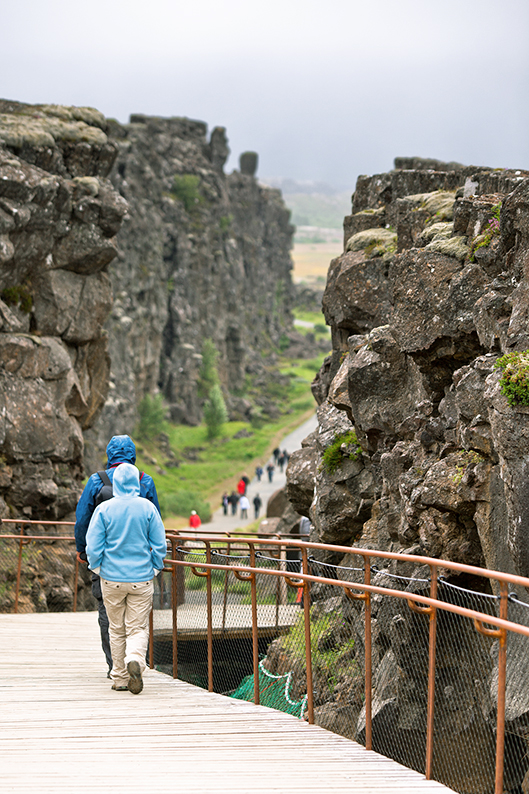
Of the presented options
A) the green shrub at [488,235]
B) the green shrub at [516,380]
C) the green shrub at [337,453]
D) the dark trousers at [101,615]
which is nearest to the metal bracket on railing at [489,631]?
the green shrub at [516,380]

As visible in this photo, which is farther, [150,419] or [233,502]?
[150,419]

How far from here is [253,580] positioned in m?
7.73

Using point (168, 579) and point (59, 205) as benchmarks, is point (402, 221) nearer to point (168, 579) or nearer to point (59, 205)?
point (168, 579)

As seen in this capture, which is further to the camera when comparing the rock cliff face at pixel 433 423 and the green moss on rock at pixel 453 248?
the green moss on rock at pixel 453 248

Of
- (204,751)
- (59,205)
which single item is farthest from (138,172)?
(204,751)

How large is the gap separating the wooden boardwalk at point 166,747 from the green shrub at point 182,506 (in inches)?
1539

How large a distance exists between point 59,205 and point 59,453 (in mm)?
7891

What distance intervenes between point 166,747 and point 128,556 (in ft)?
6.24

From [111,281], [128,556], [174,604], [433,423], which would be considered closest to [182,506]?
[111,281]

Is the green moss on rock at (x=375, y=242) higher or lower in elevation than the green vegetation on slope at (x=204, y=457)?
higher

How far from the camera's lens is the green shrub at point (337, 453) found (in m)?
14.9

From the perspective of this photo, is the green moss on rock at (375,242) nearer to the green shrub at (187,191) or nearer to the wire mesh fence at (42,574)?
the wire mesh fence at (42,574)

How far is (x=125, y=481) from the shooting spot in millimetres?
7477

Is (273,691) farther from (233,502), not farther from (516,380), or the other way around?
(233,502)
